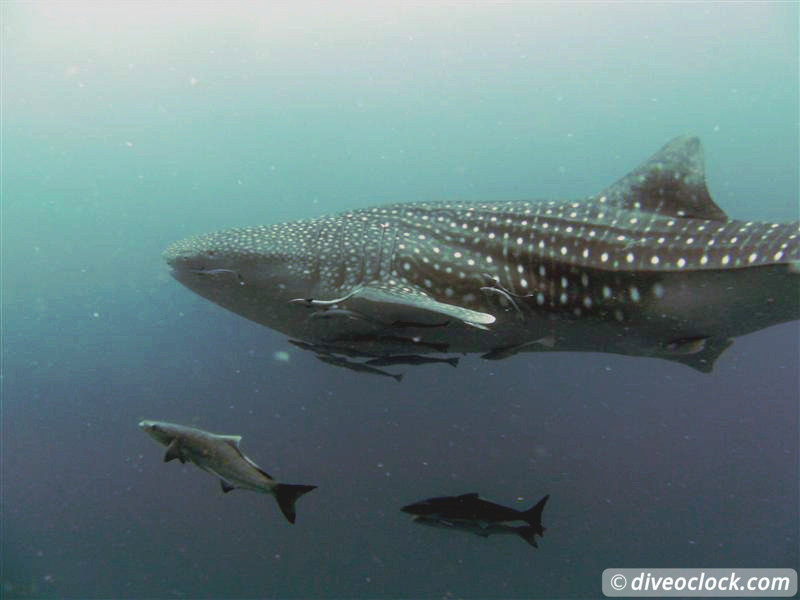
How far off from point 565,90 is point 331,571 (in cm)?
1800

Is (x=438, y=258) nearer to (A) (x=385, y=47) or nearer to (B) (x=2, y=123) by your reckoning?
(A) (x=385, y=47)

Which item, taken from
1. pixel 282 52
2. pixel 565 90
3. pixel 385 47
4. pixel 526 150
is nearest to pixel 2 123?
pixel 282 52

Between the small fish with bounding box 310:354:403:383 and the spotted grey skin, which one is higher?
the spotted grey skin

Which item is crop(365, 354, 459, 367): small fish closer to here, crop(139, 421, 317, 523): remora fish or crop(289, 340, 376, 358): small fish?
crop(289, 340, 376, 358): small fish

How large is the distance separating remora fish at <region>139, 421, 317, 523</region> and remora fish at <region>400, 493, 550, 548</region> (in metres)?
1.60

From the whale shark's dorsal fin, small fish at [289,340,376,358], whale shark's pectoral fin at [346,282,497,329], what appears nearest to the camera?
whale shark's pectoral fin at [346,282,497,329]

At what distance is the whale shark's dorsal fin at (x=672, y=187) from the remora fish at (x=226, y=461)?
2969 mm

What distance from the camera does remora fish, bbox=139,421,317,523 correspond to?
3312mm

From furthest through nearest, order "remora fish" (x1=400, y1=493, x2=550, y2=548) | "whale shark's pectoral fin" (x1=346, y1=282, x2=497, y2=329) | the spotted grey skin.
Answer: "remora fish" (x1=400, y1=493, x2=550, y2=548)
the spotted grey skin
"whale shark's pectoral fin" (x1=346, y1=282, x2=497, y2=329)

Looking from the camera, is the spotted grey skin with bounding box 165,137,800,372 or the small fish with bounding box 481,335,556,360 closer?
the spotted grey skin with bounding box 165,137,800,372

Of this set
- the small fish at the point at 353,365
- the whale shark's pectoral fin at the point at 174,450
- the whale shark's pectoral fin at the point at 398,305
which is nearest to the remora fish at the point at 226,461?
the whale shark's pectoral fin at the point at 174,450

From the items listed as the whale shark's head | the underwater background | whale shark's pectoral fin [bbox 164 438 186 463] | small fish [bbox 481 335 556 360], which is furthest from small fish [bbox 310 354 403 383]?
the underwater background

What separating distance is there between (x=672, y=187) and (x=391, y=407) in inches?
305

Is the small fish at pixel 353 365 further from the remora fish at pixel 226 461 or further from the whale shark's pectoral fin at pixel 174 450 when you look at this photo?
the whale shark's pectoral fin at pixel 174 450
